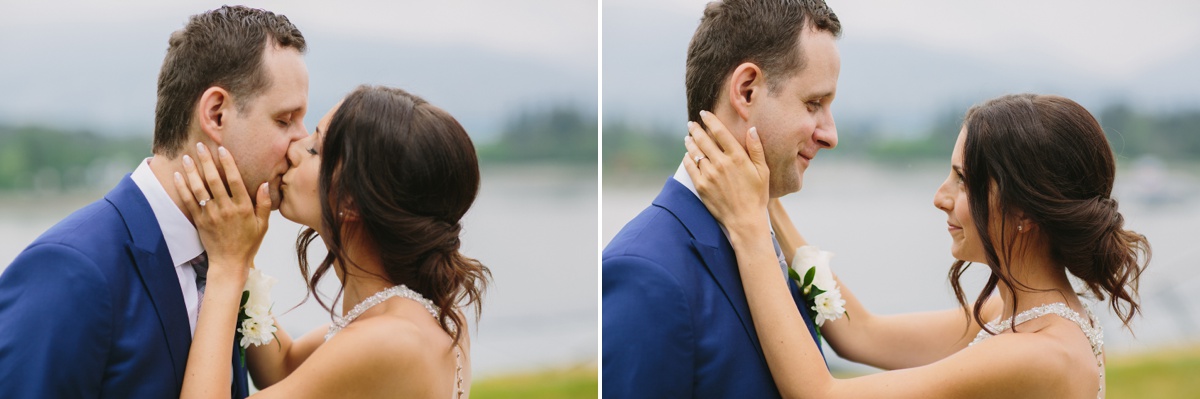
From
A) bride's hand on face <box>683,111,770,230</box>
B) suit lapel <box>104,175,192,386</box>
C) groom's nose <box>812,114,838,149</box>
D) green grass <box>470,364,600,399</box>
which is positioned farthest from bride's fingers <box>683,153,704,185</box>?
green grass <box>470,364,600,399</box>

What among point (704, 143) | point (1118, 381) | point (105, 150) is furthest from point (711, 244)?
point (105, 150)

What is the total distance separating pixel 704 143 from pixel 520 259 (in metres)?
10.6

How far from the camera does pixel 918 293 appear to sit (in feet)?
68.9

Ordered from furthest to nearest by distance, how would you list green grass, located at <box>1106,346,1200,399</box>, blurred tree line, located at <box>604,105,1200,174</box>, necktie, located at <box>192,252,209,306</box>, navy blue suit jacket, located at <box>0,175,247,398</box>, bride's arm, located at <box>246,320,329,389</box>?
blurred tree line, located at <box>604,105,1200,174</box>, green grass, located at <box>1106,346,1200,399</box>, bride's arm, located at <box>246,320,329,389</box>, necktie, located at <box>192,252,209,306</box>, navy blue suit jacket, located at <box>0,175,247,398</box>

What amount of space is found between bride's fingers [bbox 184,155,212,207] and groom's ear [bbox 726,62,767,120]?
161cm

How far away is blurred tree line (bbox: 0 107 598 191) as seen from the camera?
44.9 feet

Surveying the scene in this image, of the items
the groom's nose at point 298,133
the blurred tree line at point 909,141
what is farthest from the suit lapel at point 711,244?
the blurred tree line at point 909,141

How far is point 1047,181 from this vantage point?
3.04m

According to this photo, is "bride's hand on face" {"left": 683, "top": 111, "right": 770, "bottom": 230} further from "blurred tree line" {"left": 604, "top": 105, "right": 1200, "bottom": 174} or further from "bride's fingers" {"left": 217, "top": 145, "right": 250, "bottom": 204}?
"blurred tree line" {"left": 604, "top": 105, "right": 1200, "bottom": 174}

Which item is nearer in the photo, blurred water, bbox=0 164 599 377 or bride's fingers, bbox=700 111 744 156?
bride's fingers, bbox=700 111 744 156

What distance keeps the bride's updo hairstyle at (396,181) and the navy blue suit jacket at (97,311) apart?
428 mm

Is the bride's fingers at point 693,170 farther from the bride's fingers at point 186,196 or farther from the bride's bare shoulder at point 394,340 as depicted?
the bride's fingers at point 186,196

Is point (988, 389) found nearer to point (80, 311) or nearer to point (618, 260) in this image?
point (618, 260)

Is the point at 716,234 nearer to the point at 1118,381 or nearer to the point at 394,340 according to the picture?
the point at 394,340
